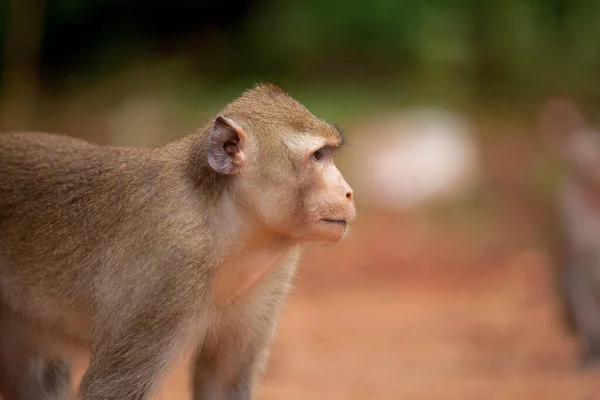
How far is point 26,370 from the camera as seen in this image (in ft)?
19.1

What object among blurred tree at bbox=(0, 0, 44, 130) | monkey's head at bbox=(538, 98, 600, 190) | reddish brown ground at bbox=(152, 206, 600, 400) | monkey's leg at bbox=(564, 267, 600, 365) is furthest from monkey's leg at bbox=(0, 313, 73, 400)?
blurred tree at bbox=(0, 0, 44, 130)

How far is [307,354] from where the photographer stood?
1000 centimetres

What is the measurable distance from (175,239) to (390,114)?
10416mm

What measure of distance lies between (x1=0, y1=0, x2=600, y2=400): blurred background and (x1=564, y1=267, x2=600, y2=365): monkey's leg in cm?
28

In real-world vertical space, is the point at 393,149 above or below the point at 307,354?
above

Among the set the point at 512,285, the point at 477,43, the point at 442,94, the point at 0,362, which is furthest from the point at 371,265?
the point at 0,362

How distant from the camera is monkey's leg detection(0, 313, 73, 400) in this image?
18.7 feet

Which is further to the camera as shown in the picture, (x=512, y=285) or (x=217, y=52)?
(x=217, y=52)

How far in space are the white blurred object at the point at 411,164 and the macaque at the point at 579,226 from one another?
3032 mm

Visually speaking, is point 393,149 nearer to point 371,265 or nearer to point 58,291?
point 371,265

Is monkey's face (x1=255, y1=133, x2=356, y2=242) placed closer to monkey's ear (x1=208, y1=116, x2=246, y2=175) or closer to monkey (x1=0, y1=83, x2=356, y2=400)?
monkey (x1=0, y1=83, x2=356, y2=400)

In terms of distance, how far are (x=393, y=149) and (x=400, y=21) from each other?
3076mm

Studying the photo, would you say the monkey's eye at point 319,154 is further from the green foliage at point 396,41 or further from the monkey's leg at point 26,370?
the green foliage at point 396,41

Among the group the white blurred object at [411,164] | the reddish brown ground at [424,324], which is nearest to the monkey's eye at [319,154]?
the reddish brown ground at [424,324]
